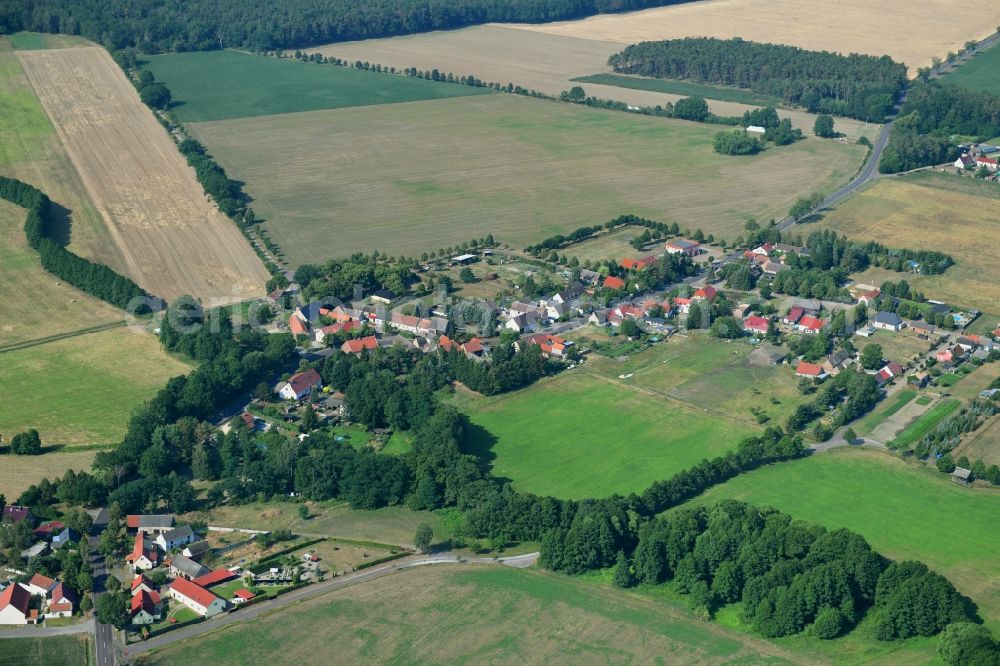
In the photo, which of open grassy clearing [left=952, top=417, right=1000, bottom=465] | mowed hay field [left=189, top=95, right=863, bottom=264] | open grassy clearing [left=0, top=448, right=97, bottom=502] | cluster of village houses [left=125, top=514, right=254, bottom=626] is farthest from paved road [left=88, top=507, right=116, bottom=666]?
open grassy clearing [left=952, top=417, right=1000, bottom=465]

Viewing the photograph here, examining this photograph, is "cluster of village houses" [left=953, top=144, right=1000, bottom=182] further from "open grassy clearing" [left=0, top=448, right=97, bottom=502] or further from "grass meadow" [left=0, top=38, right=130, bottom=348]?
"open grassy clearing" [left=0, top=448, right=97, bottom=502]

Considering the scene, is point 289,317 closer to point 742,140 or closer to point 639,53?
point 742,140

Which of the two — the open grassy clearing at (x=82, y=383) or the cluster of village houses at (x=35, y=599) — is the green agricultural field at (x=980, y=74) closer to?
the open grassy clearing at (x=82, y=383)

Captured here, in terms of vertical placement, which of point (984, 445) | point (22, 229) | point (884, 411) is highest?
point (22, 229)

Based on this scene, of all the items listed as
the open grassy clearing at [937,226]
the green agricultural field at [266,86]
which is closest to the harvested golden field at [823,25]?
the green agricultural field at [266,86]

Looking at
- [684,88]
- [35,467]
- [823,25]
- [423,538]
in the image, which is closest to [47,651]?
[35,467]

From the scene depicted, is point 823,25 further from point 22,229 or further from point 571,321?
point 22,229

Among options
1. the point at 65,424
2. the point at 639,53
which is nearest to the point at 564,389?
the point at 65,424

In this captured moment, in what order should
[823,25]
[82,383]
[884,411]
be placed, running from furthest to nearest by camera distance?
[823,25] < [82,383] < [884,411]
